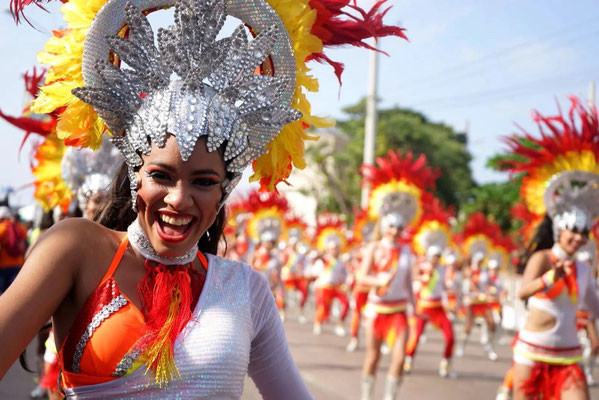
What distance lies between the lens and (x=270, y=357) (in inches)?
90.4

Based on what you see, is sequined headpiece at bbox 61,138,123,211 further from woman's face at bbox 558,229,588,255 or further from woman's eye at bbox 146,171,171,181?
woman's face at bbox 558,229,588,255

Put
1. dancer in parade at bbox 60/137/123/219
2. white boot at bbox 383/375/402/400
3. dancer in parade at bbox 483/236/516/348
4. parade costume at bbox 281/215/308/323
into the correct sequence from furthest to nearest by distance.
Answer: parade costume at bbox 281/215/308/323, dancer in parade at bbox 483/236/516/348, white boot at bbox 383/375/402/400, dancer in parade at bbox 60/137/123/219

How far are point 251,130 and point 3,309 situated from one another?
0.87 meters

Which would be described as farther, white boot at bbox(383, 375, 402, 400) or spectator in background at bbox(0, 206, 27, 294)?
spectator in background at bbox(0, 206, 27, 294)

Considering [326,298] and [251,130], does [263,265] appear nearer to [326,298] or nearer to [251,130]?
[326,298]

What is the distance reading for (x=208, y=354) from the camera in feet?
6.51

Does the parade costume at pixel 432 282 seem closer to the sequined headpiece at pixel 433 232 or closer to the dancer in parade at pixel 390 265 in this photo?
the sequined headpiece at pixel 433 232

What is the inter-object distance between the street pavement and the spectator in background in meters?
1.15

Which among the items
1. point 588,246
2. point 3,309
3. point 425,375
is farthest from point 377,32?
point 425,375

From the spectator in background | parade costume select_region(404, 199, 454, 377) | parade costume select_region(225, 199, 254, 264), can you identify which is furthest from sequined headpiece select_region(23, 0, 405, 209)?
parade costume select_region(225, 199, 254, 264)

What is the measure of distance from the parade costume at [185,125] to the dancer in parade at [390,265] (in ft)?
18.3

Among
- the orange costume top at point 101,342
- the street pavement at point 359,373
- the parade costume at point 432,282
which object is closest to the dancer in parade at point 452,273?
the parade costume at point 432,282

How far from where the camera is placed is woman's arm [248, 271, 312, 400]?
7.49 feet

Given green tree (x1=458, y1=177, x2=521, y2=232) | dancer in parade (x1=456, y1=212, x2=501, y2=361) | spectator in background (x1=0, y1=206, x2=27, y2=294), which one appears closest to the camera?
spectator in background (x1=0, y1=206, x2=27, y2=294)
